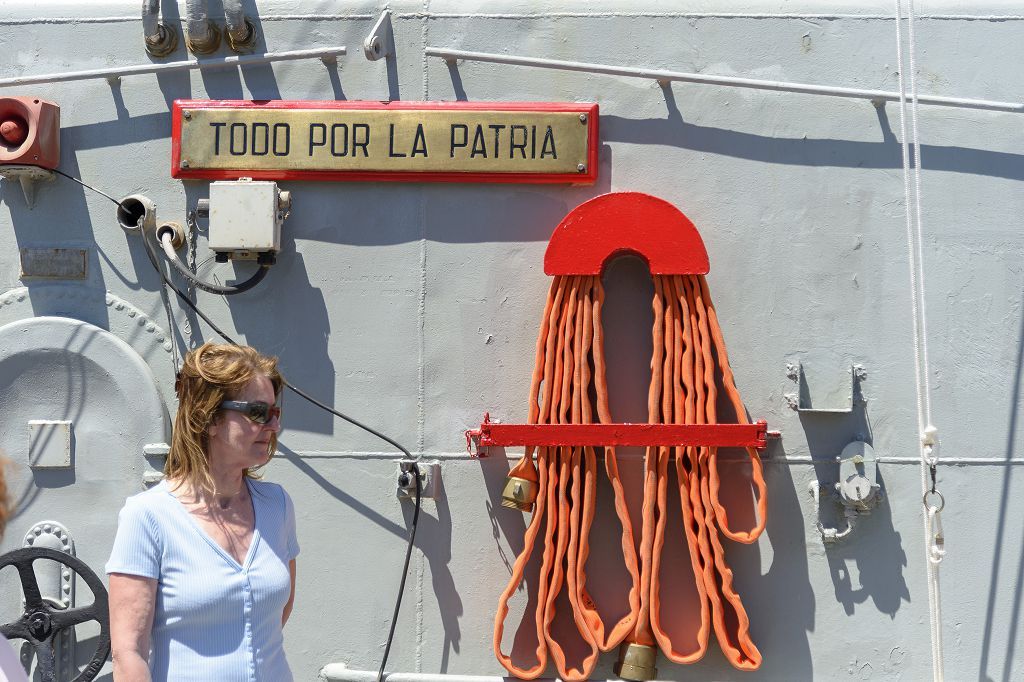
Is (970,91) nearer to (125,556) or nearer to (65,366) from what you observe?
(125,556)

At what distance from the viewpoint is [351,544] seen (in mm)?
3764

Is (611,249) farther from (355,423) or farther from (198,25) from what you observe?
(198,25)

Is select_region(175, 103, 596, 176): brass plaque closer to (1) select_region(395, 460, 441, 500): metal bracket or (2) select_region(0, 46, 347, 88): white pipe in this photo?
(2) select_region(0, 46, 347, 88): white pipe

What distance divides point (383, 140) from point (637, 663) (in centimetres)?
195

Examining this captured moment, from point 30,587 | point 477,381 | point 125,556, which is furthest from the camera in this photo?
point 477,381

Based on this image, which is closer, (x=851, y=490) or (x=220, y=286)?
(x=851, y=490)

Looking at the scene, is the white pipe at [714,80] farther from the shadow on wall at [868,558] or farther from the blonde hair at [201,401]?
the blonde hair at [201,401]

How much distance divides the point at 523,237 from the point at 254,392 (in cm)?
143

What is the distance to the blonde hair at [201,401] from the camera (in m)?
2.55

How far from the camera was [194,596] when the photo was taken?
7.93 ft

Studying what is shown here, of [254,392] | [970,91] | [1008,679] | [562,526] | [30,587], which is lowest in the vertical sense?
[1008,679]

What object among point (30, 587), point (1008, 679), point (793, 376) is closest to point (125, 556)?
point (30, 587)

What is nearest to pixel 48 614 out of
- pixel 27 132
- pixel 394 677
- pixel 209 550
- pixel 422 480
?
pixel 394 677

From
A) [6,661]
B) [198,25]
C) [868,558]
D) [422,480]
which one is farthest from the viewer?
[198,25]
